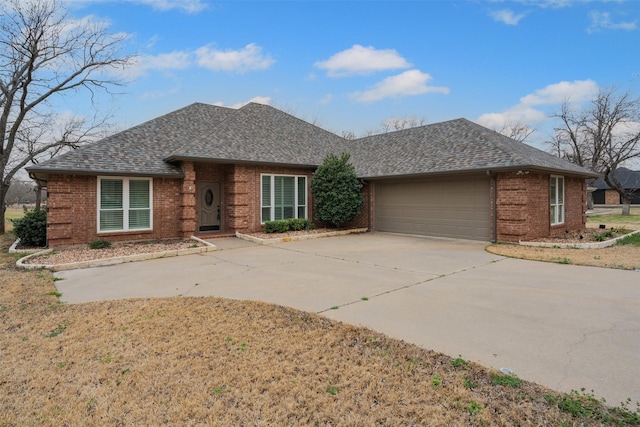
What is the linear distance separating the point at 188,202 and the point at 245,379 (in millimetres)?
10734

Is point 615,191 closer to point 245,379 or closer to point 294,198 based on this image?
point 294,198

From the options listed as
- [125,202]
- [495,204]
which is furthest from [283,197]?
[495,204]

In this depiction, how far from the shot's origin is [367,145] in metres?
20.2

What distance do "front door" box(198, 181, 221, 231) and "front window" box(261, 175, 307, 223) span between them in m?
1.93

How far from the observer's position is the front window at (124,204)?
38.8 feet

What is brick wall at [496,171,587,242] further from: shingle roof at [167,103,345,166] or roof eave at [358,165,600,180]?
shingle roof at [167,103,345,166]

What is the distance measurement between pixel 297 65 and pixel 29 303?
17976mm

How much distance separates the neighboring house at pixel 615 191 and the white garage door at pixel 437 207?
157 feet

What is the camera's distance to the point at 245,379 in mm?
3193

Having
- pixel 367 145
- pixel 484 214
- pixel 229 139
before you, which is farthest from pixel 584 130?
pixel 229 139

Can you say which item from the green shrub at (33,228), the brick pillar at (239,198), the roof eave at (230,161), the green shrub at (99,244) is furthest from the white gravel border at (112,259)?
the roof eave at (230,161)

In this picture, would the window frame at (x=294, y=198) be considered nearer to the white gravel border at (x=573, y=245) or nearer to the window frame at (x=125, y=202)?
the window frame at (x=125, y=202)

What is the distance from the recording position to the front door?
14492 millimetres

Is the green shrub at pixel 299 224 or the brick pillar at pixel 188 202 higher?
the brick pillar at pixel 188 202
